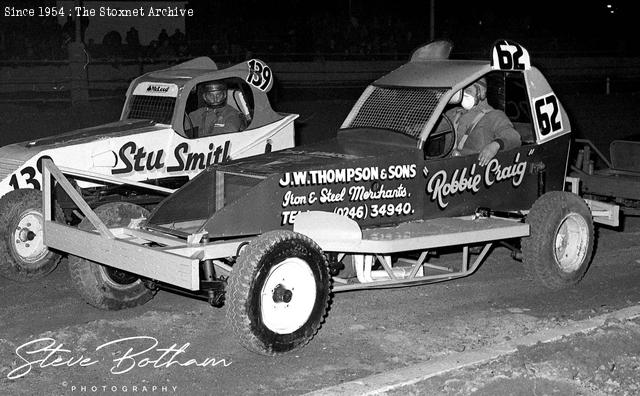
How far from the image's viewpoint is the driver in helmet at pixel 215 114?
9836 millimetres

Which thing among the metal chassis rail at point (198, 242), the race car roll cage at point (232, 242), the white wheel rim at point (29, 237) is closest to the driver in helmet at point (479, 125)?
the race car roll cage at point (232, 242)

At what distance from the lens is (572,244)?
25.8 feet

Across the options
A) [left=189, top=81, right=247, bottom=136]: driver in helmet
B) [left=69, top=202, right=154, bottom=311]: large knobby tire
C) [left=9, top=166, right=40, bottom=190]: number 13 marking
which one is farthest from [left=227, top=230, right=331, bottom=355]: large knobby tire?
[left=189, top=81, right=247, bottom=136]: driver in helmet

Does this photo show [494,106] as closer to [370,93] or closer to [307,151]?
[370,93]

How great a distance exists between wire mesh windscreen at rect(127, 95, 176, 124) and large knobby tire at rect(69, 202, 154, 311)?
8.99 feet

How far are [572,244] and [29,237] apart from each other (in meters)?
4.70

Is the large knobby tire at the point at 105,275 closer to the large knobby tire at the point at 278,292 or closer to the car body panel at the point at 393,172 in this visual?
the car body panel at the point at 393,172

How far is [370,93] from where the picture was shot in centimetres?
798

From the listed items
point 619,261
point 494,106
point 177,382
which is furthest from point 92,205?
point 619,261

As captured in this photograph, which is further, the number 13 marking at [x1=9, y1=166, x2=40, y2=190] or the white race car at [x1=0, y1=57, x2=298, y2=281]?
the number 13 marking at [x1=9, y1=166, x2=40, y2=190]

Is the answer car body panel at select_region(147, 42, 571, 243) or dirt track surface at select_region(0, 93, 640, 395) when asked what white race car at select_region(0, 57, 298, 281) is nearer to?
dirt track surface at select_region(0, 93, 640, 395)

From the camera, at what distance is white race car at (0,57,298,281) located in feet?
25.9

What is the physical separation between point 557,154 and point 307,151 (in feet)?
7.88

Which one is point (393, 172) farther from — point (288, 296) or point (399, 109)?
point (288, 296)
